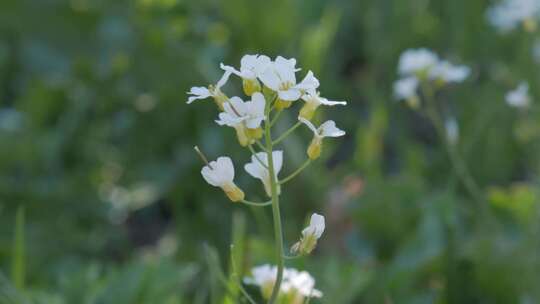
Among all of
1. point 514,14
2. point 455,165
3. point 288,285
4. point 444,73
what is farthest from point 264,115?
point 514,14

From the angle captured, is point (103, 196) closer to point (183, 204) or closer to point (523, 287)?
point (183, 204)

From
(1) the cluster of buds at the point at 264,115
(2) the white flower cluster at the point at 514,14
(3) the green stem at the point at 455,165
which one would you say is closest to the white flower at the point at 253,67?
(1) the cluster of buds at the point at 264,115

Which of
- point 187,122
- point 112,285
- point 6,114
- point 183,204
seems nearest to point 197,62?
point 187,122

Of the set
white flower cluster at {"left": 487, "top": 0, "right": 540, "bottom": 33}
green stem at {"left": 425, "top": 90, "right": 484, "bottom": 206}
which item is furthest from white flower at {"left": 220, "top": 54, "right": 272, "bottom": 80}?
white flower cluster at {"left": 487, "top": 0, "right": 540, "bottom": 33}

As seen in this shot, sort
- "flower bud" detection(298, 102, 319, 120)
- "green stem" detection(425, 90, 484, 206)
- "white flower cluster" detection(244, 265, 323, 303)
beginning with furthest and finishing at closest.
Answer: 1. "green stem" detection(425, 90, 484, 206)
2. "white flower cluster" detection(244, 265, 323, 303)
3. "flower bud" detection(298, 102, 319, 120)

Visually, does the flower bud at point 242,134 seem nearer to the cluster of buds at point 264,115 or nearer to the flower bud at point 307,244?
the cluster of buds at point 264,115

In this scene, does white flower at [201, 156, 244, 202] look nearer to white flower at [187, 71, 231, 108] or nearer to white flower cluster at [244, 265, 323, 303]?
white flower at [187, 71, 231, 108]

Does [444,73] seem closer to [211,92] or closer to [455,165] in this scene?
[455,165]
